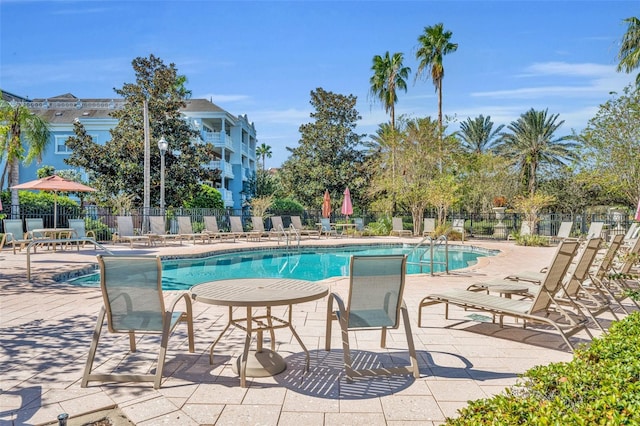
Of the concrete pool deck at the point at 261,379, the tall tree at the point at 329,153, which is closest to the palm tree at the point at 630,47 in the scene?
the tall tree at the point at 329,153

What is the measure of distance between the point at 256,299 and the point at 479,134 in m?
32.0

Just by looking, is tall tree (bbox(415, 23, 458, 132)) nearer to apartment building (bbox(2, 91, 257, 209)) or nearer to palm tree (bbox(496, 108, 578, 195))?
palm tree (bbox(496, 108, 578, 195))

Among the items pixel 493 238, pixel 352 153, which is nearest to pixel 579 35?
pixel 493 238

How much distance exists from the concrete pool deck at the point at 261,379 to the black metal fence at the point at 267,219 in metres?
11.3

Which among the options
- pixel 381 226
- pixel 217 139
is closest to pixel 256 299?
pixel 381 226

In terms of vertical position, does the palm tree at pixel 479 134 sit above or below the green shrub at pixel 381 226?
above

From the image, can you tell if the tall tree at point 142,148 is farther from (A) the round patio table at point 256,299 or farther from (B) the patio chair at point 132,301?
(B) the patio chair at point 132,301

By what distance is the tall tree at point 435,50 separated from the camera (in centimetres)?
2314

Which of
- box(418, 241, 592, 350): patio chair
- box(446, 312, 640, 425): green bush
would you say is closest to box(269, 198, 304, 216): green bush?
box(418, 241, 592, 350): patio chair

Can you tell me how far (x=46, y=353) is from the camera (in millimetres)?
3627

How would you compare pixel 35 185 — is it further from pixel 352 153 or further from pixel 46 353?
pixel 352 153

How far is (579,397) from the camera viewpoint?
179 cm

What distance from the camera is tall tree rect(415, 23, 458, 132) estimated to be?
23141 mm

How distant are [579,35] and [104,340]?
16577mm
